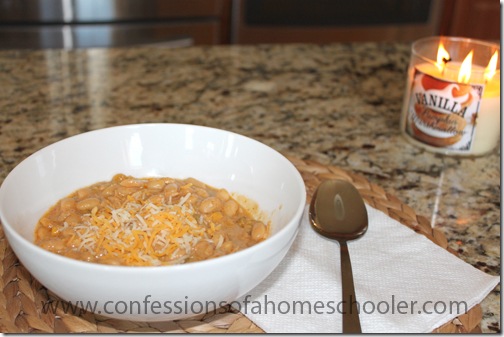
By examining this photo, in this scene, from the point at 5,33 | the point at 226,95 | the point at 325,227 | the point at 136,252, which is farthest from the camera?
the point at 5,33

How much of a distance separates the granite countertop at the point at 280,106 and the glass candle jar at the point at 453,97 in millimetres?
36

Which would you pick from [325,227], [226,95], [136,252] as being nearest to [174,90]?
[226,95]

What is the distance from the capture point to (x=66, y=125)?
47.9 inches

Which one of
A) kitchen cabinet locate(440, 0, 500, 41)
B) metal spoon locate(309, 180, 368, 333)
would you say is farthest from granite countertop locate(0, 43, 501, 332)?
kitchen cabinet locate(440, 0, 500, 41)

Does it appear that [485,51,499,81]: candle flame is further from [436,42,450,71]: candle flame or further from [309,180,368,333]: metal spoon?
[309,180,368,333]: metal spoon

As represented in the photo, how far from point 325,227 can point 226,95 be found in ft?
1.88

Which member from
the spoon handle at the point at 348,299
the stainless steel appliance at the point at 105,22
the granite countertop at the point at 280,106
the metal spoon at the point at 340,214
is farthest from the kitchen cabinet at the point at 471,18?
the spoon handle at the point at 348,299

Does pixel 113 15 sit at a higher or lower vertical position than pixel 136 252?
lower

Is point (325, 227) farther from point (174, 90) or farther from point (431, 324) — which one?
point (174, 90)

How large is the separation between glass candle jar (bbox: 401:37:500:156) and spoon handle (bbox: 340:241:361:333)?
0.39m

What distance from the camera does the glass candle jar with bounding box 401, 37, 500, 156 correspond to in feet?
3.57

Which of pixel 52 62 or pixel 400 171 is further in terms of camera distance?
pixel 52 62

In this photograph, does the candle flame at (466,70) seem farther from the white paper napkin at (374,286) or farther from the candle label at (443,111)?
the white paper napkin at (374,286)

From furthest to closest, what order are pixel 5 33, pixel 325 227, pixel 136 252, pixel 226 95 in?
pixel 5 33, pixel 226 95, pixel 325 227, pixel 136 252
